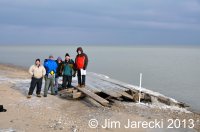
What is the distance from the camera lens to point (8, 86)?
17.3 metres

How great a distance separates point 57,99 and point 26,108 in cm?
238

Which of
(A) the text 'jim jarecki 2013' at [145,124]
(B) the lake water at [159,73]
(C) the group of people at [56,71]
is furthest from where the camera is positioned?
(B) the lake water at [159,73]

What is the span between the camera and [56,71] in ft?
49.7

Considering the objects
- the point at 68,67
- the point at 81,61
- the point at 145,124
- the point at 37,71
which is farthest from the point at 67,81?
the point at 145,124

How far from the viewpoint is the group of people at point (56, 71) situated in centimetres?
1402

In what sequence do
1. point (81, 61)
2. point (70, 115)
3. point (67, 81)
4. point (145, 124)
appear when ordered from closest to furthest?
point (145, 124) → point (70, 115) → point (81, 61) → point (67, 81)

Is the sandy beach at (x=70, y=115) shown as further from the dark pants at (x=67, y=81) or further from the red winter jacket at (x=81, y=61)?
the red winter jacket at (x=81, y=61)

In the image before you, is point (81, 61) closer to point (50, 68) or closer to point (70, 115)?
point (50, 68)

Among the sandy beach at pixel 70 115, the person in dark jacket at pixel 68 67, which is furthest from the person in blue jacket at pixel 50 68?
the sandy beach at pixel 70 115

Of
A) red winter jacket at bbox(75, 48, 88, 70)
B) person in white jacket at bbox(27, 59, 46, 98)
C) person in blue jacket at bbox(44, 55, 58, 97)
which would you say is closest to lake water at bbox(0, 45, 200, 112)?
red winter jacket at bbox(75, 48, 88, 70)

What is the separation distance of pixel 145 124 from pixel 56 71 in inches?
225

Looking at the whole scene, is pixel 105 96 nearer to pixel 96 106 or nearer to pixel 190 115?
pixel 96 106

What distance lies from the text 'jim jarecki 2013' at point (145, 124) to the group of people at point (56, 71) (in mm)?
4015

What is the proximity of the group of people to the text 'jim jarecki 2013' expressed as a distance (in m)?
4.01
